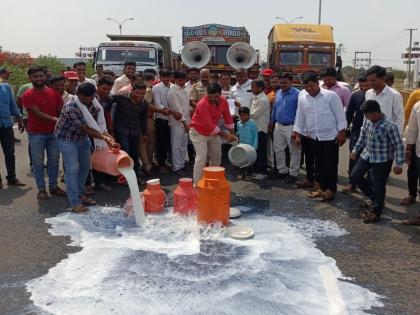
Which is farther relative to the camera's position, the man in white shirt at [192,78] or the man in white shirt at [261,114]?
the man in white shirt at [192,78]

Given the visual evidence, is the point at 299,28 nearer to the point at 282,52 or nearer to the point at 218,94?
the point at 282,52

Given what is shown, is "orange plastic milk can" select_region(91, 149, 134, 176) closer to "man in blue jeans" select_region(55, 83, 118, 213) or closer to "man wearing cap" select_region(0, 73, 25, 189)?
"man in blue jeans" select_region(55, 83, 118, 213)

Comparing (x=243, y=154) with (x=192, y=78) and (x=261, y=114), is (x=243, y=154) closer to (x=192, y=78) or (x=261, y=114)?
(x=261, y=114)

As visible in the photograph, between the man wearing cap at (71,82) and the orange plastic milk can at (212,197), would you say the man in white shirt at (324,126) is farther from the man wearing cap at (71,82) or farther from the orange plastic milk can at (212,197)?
the man wearing cap at (71,82)

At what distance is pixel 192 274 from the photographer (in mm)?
3658

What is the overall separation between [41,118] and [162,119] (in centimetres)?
228

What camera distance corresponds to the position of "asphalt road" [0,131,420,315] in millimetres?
3457

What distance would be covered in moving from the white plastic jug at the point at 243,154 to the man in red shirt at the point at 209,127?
1.31 feet

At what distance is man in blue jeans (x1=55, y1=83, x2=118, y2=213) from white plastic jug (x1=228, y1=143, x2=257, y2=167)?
204 centimetres

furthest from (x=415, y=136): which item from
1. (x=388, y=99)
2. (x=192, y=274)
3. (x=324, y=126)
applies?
(x=192, y=274)

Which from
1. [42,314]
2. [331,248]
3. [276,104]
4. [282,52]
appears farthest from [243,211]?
[282,52]

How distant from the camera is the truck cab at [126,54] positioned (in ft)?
44.4

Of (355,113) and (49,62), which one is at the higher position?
(49,62)

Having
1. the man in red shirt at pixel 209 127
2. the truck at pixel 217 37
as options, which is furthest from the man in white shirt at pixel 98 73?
the truck at pixel 217 37
